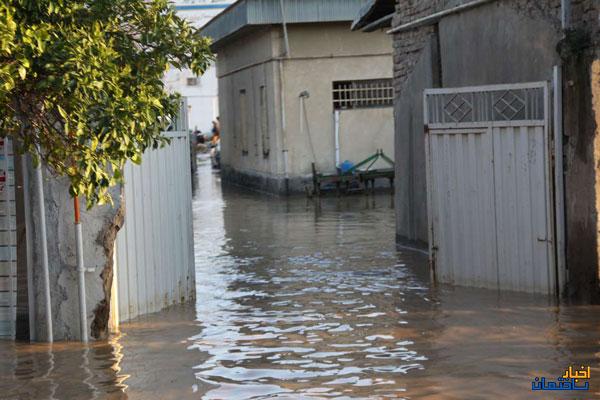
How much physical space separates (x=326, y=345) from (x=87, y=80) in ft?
10.5

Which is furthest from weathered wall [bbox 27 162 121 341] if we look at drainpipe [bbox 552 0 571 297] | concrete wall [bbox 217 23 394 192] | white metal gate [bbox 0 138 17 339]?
concrete wall [bbox 217 23 394 192]

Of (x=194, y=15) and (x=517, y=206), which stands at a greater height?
(x=194, y=15)

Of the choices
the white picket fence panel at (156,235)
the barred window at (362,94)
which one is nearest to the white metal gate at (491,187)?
the white picket fence panel at (156,235)

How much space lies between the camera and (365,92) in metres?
28.1

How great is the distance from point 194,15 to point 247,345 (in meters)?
49.4

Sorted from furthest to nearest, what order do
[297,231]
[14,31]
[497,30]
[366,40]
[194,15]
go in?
[194,15]
[366,40]
[297,231]
[497,30]
[14,31]

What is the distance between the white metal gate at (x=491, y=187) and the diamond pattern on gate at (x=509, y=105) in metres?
0.01

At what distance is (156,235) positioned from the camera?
38.7ft

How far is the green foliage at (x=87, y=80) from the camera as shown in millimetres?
8602

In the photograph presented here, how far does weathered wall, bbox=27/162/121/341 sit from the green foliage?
1.10 ft

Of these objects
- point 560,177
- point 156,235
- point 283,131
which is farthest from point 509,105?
point 283,131

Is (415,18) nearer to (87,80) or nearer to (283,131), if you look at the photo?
(87,80)

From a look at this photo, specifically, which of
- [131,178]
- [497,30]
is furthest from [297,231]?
[131,178]

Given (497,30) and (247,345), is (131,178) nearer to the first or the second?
(247,345)
